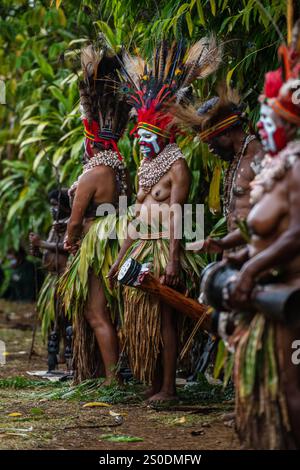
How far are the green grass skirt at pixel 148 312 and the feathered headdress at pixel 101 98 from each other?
986 mm

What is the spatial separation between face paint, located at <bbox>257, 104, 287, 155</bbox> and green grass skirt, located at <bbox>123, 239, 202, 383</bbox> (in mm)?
1652

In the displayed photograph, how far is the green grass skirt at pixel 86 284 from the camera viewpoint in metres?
5.71

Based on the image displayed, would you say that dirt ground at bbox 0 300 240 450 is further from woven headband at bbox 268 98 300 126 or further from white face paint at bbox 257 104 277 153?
woven headband at bbox 268 98 300 126

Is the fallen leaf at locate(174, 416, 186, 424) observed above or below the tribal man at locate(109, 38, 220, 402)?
below

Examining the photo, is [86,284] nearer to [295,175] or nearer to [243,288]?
[243,288]

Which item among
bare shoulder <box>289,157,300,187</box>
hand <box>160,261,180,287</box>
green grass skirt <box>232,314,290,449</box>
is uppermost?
bare shoulder <box>289,157,300,187</box>

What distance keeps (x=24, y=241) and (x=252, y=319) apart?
7669mm

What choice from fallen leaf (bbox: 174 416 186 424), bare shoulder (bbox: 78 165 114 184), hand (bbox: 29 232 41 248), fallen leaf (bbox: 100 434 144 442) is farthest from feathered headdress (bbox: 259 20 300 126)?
hand (bbox: 29 232 41 248)

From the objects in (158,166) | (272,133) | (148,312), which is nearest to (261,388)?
(272,133)

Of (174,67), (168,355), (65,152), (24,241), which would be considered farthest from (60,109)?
(168,355)

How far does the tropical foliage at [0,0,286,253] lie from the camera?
17.8 ft

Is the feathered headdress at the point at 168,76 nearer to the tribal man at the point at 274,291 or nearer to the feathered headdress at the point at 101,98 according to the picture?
the feathered headdress at the point at 101,98

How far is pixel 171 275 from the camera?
4.98 metres
